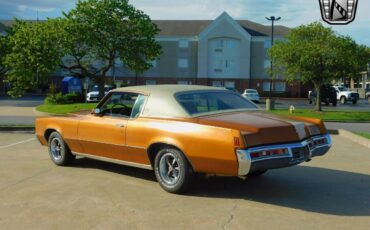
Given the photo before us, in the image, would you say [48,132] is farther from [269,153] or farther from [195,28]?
[195,28]

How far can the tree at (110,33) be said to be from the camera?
27219mm

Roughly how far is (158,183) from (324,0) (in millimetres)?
8804

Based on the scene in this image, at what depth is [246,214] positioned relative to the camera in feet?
18.3

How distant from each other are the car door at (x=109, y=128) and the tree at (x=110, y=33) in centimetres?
1964

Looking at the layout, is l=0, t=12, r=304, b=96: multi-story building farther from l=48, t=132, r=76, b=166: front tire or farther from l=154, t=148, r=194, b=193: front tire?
l=154, t=148, r=194, b=193: front tire

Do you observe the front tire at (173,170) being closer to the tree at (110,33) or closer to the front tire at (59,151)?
the front tire at (59,151)

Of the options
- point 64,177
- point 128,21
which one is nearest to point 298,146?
point 64,177

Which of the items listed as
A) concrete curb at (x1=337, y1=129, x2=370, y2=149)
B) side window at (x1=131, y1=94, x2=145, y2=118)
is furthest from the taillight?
concrete curb at (x1=337, y1=129, x2=370, y2=149)

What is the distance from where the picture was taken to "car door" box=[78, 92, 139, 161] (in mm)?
7414

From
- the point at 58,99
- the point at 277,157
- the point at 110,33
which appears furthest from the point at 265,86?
the point at 277,157

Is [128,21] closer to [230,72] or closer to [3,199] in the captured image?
[3,199]

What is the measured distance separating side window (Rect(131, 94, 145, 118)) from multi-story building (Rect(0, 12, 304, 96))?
58.1 m

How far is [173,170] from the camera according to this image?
263 inches

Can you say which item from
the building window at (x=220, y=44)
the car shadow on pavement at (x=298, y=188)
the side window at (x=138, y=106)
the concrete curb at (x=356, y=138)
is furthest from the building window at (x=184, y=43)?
the side window at (x=138, y=106)
